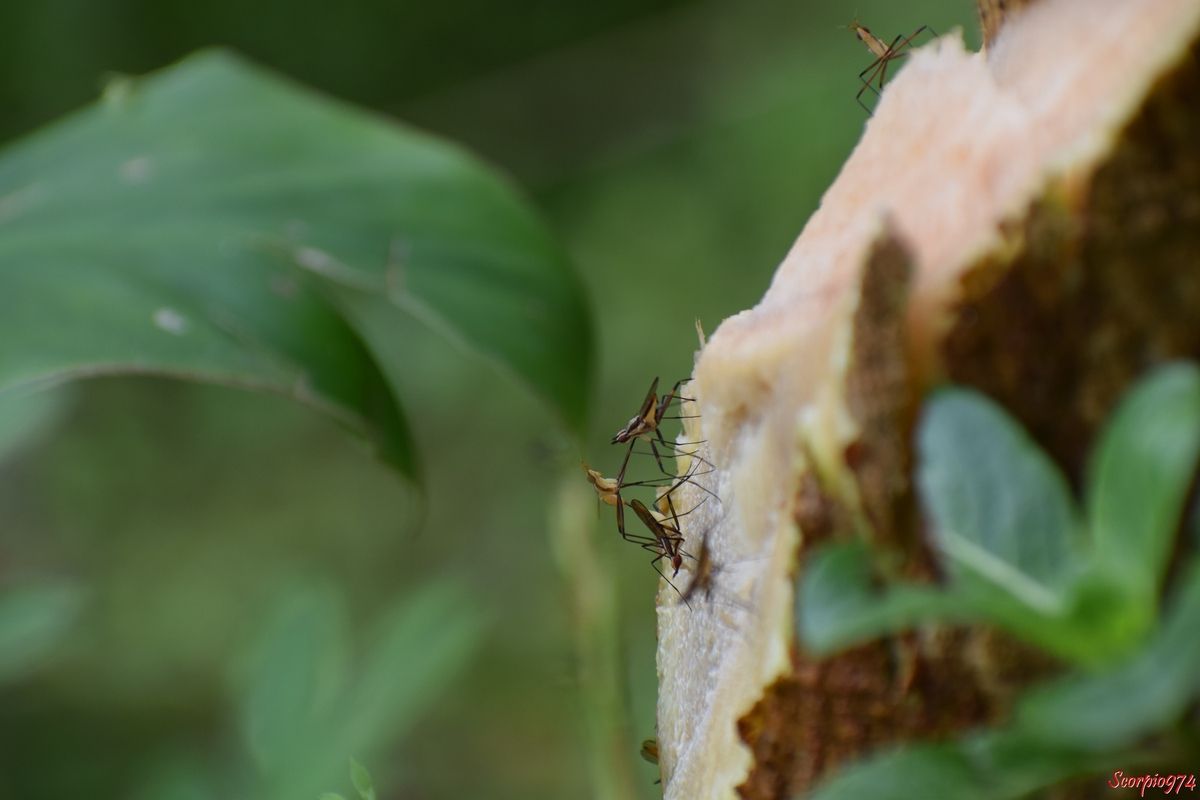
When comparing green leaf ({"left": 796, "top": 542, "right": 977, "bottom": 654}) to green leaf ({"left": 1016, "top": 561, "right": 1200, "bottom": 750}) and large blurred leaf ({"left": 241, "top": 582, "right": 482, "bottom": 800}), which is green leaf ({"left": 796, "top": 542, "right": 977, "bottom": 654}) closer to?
green leaf ({"left": 1016, "top": 561, "right": 1200, "bottom": 750})

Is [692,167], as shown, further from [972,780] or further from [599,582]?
[972,780]

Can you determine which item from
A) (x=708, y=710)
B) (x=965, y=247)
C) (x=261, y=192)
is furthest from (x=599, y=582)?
(x=261, y=192)

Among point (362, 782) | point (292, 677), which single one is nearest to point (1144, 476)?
point (362, 782)

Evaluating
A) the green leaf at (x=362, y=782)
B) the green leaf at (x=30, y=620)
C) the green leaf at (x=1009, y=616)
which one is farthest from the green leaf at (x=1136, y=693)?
the green leaf at (x=30, y=620)

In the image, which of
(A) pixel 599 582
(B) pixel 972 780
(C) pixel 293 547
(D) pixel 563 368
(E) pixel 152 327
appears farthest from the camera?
(C) pixel 293 547

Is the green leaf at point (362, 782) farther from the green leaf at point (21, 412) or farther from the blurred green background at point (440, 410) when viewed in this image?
the blurred green background at point (440, 410)

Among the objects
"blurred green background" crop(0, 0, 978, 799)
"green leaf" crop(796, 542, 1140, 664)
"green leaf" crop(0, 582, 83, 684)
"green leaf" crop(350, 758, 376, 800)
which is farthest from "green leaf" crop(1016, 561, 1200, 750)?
"blurred green background" crop(0, 0, 978, 799)
